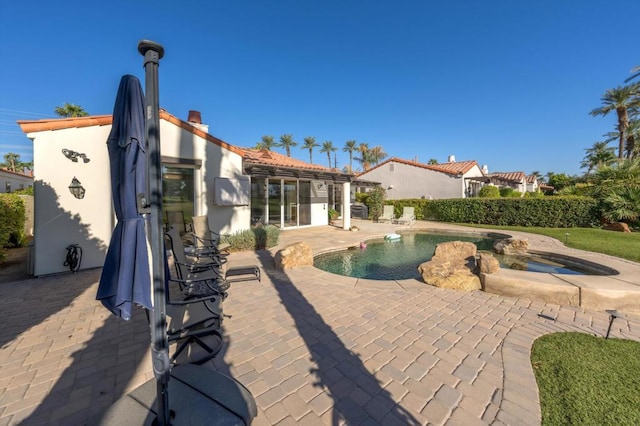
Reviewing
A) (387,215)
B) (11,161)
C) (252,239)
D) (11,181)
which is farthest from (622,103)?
(11,161)

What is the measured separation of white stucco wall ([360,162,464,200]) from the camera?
23719 millimetres

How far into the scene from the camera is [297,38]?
1510cm

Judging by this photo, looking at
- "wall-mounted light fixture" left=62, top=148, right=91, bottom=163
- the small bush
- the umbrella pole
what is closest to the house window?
"wall-mounted light fixture" left=62, top=148, right=91, bottom=163

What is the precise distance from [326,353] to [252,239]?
7.02m

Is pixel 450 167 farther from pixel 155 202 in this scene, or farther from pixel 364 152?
pixel 364 152

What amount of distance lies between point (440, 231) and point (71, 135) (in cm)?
1713

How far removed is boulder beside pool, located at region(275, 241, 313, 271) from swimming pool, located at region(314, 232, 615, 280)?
1.15m

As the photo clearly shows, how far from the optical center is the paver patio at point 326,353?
2.39 metres

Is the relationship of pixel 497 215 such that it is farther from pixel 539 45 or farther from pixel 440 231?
pixel 539 45

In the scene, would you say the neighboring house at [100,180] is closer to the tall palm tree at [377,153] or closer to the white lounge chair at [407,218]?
the white lounge chair at [407,218]

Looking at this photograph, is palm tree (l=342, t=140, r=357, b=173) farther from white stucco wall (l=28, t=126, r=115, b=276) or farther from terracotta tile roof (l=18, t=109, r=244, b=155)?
white stucco wall (l=28, t=126, r=115, b=276)

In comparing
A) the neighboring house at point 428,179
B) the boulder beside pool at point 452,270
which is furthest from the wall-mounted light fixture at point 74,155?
the neighboring house at point 428,179

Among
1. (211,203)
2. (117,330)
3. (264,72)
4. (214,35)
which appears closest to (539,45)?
(264,72)

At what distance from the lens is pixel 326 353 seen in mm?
3240
